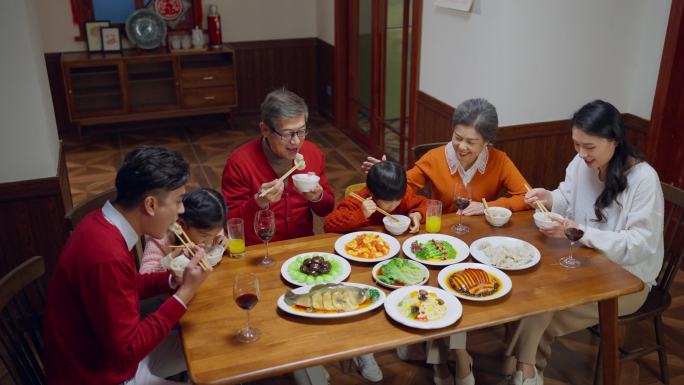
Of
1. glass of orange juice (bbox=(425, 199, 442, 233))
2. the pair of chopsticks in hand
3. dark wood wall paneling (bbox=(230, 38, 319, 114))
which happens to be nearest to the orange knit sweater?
glass of orange juice (bbox=(425, 199, 442, 233))

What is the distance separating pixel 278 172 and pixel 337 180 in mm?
2519

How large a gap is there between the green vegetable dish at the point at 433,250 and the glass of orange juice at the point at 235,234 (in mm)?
621

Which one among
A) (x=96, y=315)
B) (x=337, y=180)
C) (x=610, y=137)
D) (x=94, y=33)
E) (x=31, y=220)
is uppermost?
(x=94, y=33)

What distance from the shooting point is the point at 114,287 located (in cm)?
162

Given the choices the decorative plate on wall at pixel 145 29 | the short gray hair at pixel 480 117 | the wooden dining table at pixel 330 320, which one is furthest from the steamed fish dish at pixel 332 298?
the decorative plate on wall at pixel 145 29

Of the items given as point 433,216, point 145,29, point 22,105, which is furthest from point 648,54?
point 145,29

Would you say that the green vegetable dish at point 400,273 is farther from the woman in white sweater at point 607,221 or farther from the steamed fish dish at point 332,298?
the woman in white sweater at point 607,221

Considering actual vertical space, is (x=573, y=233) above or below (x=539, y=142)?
above

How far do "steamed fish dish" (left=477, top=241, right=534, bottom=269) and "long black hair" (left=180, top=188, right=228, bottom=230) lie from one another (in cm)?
96

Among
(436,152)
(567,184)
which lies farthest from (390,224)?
(567,184)

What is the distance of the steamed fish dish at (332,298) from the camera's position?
180 cm

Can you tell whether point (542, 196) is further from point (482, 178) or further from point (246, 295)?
point (246, 295)

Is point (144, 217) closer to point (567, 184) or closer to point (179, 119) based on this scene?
point (567, 184)

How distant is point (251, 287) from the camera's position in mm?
1680
